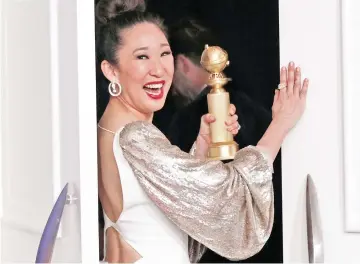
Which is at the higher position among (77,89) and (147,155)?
(77,89)

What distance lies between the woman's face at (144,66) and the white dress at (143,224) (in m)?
0.11

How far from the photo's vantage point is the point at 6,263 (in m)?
1.63

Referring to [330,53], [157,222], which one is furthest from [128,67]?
[330,53]

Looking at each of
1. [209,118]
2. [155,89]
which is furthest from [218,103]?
[155,89]

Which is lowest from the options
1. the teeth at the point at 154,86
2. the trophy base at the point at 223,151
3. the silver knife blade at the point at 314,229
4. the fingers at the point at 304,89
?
the silver knife blade at the point at 314,229

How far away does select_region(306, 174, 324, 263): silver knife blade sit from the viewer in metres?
1.42

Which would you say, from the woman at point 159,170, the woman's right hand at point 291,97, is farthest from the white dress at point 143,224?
the woman's right hand at point 291,97

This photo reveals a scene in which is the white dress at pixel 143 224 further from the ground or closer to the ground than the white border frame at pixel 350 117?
closer to the ground

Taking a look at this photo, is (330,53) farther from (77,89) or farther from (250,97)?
(77,89)

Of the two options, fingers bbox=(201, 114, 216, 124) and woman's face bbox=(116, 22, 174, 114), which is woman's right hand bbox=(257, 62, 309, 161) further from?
woman's face bbox=(116, 22, 174, 114)

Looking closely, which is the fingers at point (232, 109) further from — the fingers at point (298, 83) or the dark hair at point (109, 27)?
the dark hair at point (109, 27)

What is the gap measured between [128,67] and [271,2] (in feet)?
1.25

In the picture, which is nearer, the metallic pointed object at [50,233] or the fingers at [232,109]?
the metallic pointed object at [50,233]

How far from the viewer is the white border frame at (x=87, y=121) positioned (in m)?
1.28
